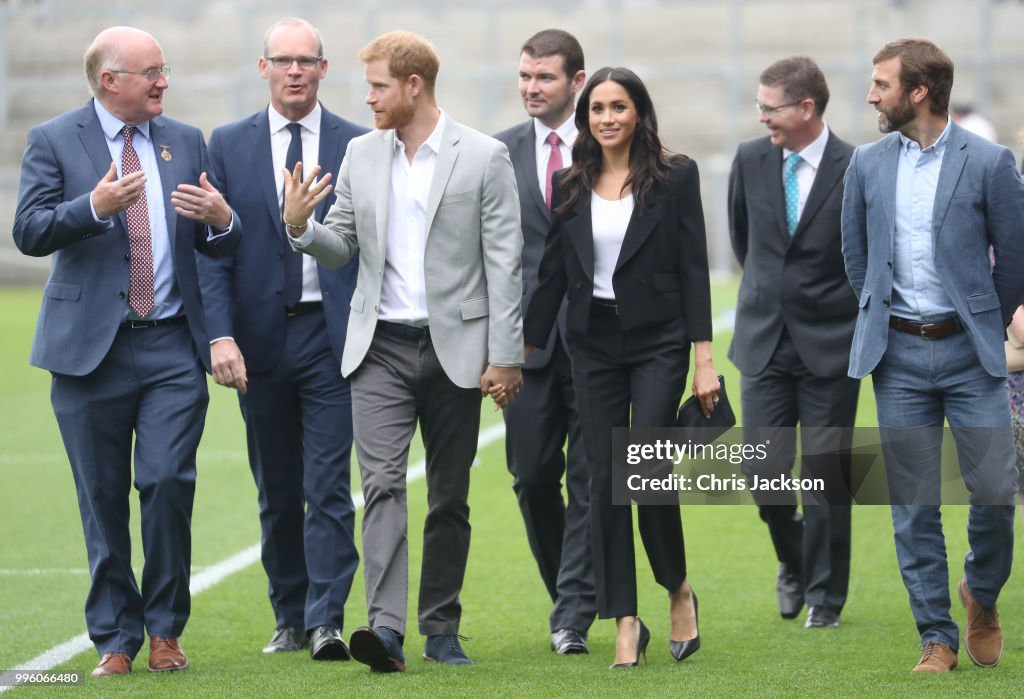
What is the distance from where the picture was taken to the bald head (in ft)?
20.1

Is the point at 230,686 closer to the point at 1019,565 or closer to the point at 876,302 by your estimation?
Result: the point at 876,302

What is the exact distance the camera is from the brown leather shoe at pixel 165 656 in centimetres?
609

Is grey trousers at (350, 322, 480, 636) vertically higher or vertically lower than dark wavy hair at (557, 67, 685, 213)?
lower

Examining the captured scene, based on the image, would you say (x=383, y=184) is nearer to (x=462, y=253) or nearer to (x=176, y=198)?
(x=462, y=253)

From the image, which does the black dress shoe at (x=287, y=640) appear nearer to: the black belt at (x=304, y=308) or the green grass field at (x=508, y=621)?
the green grass field at (x=508, y=621)

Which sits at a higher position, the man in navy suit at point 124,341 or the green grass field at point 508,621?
the man in navy suit at point 124,341

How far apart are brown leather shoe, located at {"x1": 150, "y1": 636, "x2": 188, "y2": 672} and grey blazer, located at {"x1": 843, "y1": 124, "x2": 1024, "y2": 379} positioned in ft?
8.42

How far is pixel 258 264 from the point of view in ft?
22.0

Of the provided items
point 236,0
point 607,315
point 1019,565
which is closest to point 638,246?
point 607,315

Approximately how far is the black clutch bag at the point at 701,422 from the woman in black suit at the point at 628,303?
39 mm

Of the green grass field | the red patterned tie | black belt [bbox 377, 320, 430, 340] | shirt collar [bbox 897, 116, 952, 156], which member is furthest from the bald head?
shirt collar [bbox 897, 116, 952, 156]

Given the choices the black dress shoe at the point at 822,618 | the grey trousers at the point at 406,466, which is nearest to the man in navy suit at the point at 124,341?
the grey trousers at the point at 406,466

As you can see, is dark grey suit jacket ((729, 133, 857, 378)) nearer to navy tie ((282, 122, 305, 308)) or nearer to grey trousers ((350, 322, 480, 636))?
grey trousers ((350, 322, 480, 636))

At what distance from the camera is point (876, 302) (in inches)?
234
